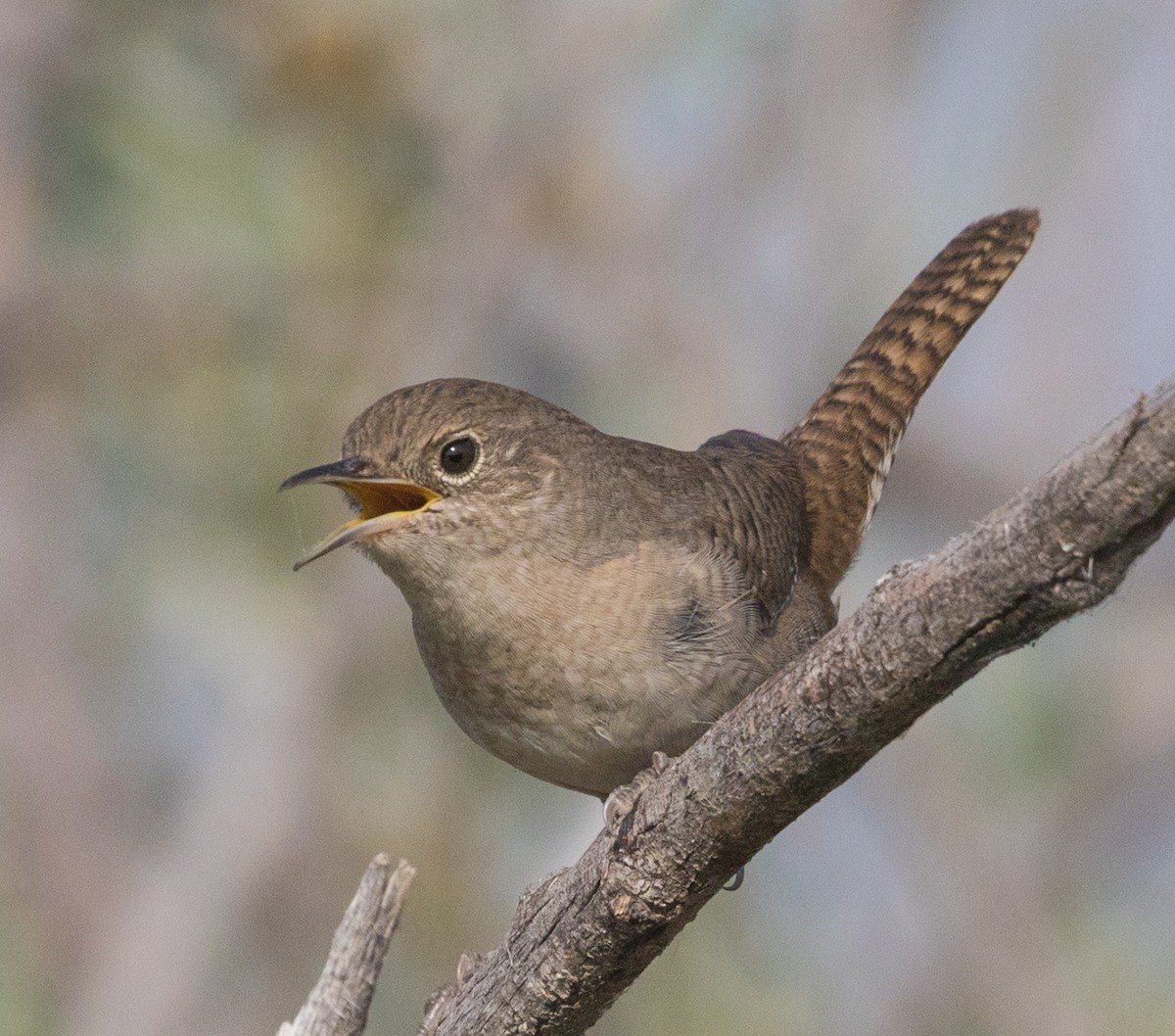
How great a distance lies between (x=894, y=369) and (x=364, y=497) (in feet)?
5.92

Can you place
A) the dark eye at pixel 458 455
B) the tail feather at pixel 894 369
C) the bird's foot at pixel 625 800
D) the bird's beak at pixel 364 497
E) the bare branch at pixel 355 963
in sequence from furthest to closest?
the tail feather at pixel 894 369 < the dark eye at pixel 458 455 < the bare branch at pixel 355 963 < the bird's beak at pixel 364 497 < the bird's foot at pixel 625 800

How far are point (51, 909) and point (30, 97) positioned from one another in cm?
401

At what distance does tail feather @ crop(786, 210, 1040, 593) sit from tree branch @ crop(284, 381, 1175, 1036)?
6.44 ft

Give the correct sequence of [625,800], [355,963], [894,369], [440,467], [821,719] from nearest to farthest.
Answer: [821,719] < [625,800] < [355,963] < [440,467] < [894,369]

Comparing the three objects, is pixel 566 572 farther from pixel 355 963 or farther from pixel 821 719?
pixel 821 719

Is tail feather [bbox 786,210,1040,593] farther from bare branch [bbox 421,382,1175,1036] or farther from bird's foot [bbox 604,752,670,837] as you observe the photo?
bare branch [bbox 421,382,1175,1036]

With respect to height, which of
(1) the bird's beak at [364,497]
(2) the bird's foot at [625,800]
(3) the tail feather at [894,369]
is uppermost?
(3) the tail feather at [894,369]

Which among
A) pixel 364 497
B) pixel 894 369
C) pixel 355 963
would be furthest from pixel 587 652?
pixel 894 369

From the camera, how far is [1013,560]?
2.05m

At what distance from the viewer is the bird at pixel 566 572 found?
3465mm

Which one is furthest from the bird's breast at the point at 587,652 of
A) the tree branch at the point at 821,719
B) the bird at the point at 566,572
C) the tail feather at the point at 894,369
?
the tail feather at the point at 894,369

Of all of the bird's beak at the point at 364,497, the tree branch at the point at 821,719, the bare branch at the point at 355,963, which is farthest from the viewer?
the bare branch at the point at 355,963

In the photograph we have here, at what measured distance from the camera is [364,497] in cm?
383

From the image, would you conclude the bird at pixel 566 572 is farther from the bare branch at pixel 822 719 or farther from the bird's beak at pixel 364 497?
the bare branch at pixel 822 719
